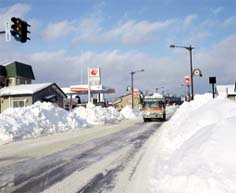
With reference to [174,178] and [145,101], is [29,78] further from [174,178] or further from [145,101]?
[174,178]

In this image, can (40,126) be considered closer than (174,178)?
No

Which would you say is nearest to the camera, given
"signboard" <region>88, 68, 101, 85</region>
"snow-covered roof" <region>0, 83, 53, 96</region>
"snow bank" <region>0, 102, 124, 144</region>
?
"snow bank" <region>0, 102, 124, 144</region>

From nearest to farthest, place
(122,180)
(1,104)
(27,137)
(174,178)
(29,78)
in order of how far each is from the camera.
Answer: (174,178) → (122,180) → (27,137) → (1,104) → (29,78)

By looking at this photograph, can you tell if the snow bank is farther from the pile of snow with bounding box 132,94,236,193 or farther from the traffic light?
the pile of snow with bounding box 132,94,236,193

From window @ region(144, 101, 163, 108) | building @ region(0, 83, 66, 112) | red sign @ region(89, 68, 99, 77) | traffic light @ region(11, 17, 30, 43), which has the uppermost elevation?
red sign @ region(89, 68, 99, 77)

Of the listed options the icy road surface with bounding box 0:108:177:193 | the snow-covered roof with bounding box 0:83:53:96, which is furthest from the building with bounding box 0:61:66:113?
the icy road surface with bounding box 0:108:177:193

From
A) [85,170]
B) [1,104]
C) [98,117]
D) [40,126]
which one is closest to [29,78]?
[1,104]

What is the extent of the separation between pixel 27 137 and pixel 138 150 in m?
9.02

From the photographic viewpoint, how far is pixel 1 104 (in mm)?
57188

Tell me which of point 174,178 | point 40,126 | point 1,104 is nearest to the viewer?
point 174,178

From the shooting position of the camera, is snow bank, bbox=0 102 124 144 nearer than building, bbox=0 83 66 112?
Yes

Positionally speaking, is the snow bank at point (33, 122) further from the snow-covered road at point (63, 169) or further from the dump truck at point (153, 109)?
the dump truck at point (153, 109)

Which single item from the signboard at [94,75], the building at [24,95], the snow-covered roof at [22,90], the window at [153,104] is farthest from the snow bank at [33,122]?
the signboard at [94,75]

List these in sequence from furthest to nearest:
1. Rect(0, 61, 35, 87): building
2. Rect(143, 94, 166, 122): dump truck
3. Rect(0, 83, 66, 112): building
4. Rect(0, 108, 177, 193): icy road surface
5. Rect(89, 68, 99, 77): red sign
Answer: Rect(89, 68, 99, 77): red sign, Rect(0, 61, 35, 87): building, Rect(0, 83, 66, 112): building, Rect(143, 94, 166, 122): dump truck, Rect(0, 108, 177, 193): icy road surface
